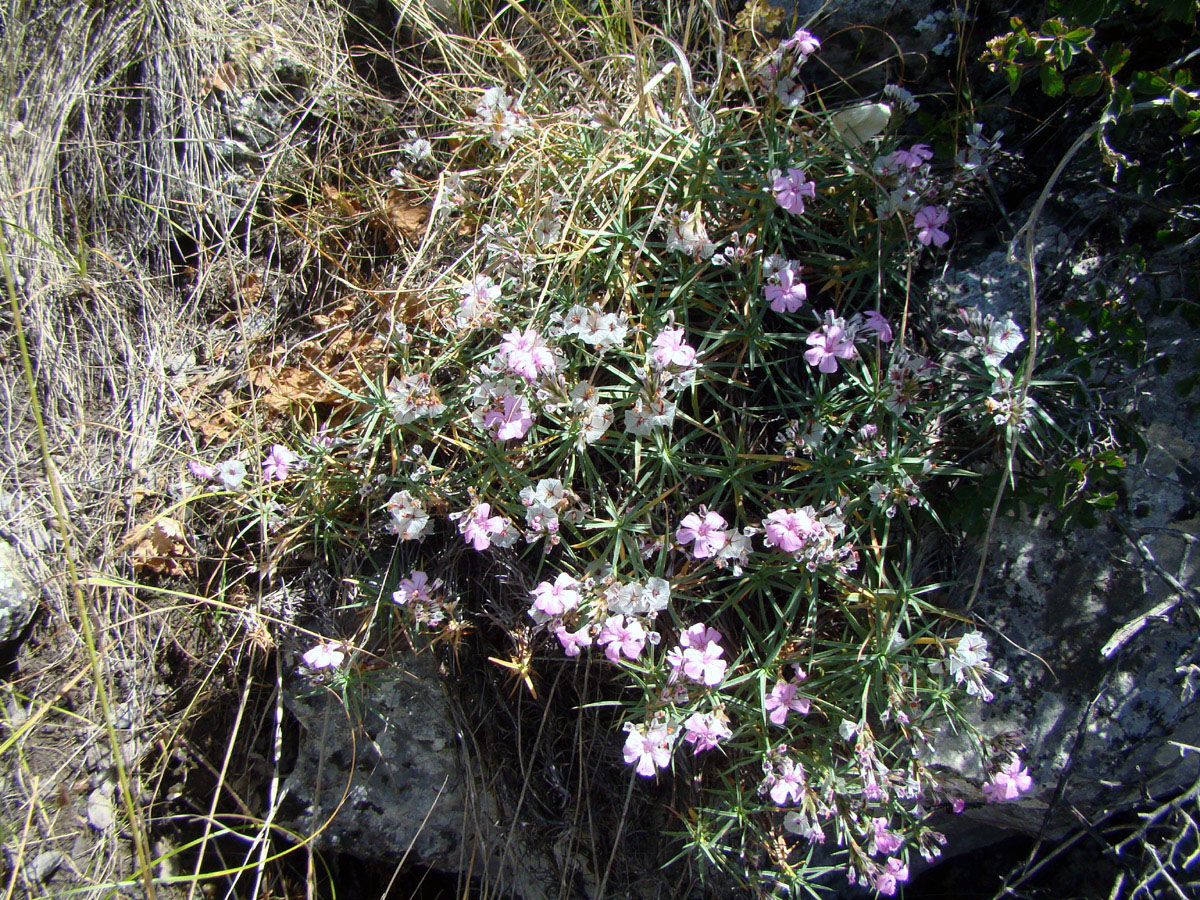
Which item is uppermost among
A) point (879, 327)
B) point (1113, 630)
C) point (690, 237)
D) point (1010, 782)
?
point (690, 237)

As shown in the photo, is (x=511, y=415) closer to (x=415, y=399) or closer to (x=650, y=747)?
(x=415, y=399)

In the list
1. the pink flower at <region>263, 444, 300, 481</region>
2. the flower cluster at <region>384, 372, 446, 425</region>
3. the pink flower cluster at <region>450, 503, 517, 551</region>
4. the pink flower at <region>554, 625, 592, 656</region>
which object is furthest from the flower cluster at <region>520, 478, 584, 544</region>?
the pink flower at <region>263, 444, 300, 481</region>

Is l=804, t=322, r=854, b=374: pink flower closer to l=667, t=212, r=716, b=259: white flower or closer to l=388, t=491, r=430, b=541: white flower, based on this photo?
l=667, t=212, r=716, b=259: white flower

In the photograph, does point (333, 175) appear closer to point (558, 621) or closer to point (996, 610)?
point (558, 621)

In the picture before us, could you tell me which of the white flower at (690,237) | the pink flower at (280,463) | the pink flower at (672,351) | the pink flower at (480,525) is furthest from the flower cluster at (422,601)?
the white flower at (690,237)

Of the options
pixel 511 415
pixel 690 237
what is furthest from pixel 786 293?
pixel 511 415

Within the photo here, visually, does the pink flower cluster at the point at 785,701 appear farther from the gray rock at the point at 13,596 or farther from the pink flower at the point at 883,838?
the gray rock at the point at 13,596
